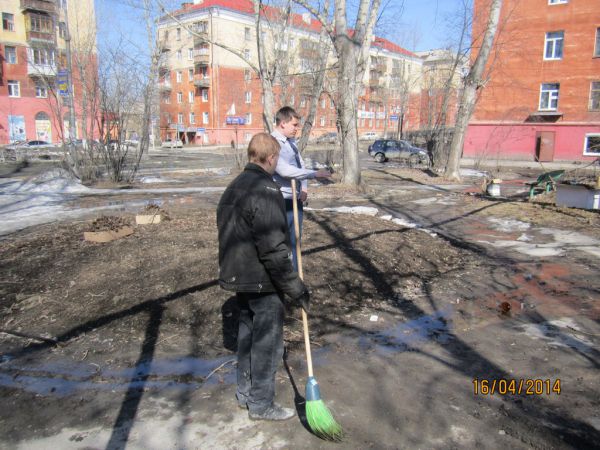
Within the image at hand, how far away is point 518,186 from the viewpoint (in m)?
18.0

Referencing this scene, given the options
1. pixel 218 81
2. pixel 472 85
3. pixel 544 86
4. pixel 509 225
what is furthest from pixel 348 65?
pixel 218 81

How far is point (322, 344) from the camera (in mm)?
4148

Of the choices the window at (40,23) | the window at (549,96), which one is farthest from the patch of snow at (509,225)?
the window at (40,23)

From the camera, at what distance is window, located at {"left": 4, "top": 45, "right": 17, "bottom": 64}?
44.5m

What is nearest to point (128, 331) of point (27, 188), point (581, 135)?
point (27, 188)

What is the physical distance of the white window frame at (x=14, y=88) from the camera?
44781 millimetres

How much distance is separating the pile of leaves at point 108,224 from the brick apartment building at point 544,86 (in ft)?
90.9

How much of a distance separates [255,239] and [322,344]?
5.66 ft

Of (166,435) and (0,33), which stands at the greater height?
(0,33)

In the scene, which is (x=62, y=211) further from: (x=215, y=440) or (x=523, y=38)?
(x=523, y=38)

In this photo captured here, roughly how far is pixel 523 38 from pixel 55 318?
113 feet

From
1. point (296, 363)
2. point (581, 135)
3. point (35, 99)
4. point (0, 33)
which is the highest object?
point (0, 33)

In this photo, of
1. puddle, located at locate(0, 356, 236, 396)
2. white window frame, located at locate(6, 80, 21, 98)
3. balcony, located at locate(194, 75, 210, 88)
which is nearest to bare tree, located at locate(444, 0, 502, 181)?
puddle, located at locate(0, 356, 236, 396)

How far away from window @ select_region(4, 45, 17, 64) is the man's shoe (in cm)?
5187
